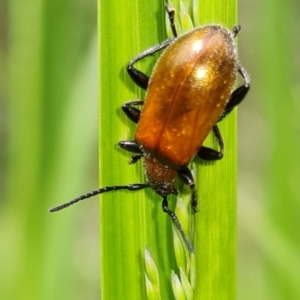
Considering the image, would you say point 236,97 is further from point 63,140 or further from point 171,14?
point 63,140

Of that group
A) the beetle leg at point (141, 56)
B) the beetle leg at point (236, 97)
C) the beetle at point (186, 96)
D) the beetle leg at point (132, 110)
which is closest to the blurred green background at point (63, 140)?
the beetle leg at point (236, 97)

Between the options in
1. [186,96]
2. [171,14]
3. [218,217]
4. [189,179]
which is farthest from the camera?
[186,96]

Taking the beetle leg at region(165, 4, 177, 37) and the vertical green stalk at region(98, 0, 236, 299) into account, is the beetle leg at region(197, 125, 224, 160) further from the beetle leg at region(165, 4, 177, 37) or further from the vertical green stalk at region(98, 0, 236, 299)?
the beetle leg at region(165, 4, 177, 37)

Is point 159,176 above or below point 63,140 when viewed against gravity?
below

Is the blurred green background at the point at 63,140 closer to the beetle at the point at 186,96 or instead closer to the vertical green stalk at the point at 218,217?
the beetle at the point at 186,96

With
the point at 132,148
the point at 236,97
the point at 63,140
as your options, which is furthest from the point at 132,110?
the point at 63,140

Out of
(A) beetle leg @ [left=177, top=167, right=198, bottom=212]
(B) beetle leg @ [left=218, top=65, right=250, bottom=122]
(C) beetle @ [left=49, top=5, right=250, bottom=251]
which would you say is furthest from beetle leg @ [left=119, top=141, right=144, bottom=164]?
(B) beetle leg @ [left=218, top=65, right=250, bottom=122]
